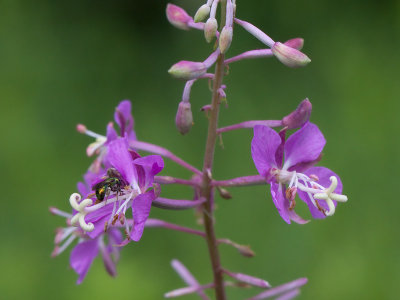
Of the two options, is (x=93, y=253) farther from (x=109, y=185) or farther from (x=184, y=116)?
(x=184, y=116)

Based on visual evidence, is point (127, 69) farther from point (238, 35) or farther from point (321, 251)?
point (321, 251)

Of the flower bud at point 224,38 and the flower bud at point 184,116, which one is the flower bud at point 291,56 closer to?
the flower bud at point 224,38

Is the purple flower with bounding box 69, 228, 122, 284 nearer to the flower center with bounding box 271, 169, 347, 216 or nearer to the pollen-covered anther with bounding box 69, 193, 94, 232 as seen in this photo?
the pollen-covered anther with bounding box 69, 193, 94, 232

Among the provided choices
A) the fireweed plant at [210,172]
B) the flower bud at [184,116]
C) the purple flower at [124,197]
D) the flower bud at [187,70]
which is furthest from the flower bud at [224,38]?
the purple flower at [124,197]

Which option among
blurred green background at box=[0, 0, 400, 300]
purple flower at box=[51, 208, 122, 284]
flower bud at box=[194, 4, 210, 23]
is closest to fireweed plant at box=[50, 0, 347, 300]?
flower bud at box=[194, 4, 210, 23]

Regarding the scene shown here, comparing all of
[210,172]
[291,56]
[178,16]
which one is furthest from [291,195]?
[178,16]

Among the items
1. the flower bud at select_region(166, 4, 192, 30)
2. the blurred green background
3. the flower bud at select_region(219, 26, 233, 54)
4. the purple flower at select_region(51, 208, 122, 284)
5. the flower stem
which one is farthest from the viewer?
the blurred green background

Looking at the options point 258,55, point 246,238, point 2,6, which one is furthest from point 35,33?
point 258,55
